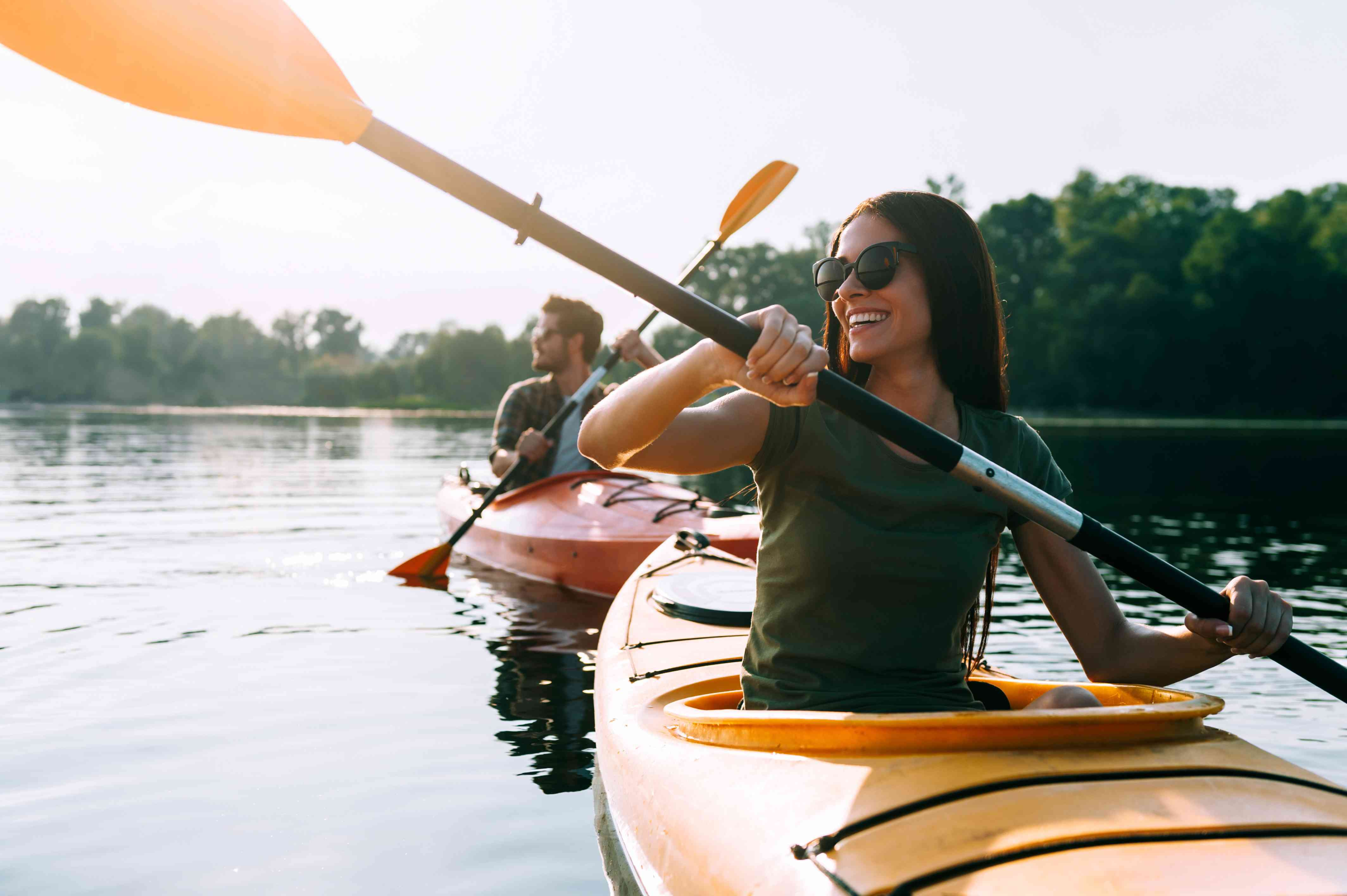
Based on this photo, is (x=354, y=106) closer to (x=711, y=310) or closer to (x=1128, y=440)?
(x=711, y=310)

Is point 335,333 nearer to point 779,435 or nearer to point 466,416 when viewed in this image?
point 466,416

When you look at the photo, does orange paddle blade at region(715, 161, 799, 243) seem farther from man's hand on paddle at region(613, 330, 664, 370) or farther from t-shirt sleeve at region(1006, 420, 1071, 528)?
man's hand on paddle at region(613, 330, 664, 370)

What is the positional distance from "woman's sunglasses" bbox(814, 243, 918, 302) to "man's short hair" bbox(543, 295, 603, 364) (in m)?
5.60

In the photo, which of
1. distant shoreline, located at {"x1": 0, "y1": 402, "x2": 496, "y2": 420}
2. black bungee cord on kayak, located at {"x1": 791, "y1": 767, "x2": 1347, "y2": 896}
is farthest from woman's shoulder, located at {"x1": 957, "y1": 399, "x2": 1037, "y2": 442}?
distant shoreline, located at {"x1": 0, "y1": 402, "x2": 496, "y2": 420}

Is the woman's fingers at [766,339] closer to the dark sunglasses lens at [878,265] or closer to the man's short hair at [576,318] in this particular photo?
the dark sunglasses lens at [878,265]

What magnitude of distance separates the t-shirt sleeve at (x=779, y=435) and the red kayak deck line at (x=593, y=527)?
3.98 metres

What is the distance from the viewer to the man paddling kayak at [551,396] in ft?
25.5

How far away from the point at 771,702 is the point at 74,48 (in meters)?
1.87

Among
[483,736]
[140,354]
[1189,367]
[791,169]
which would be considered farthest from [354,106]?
[140,354]

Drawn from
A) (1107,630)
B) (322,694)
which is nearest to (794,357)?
(1107,630)

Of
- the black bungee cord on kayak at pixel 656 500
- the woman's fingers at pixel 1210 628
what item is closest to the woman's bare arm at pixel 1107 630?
the woman's fingers at pixel 1210 628

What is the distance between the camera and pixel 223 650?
562 cm

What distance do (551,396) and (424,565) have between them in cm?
156

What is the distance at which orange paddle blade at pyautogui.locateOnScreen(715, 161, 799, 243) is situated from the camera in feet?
14.0
